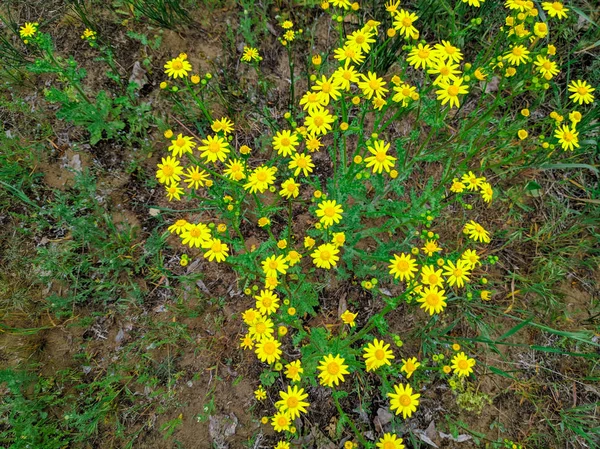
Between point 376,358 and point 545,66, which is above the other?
point 545,66

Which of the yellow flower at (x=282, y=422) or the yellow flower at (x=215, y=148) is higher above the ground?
the yellow flower at (x=215, y=148)

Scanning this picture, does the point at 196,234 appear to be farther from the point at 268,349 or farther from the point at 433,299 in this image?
the point at 433,299

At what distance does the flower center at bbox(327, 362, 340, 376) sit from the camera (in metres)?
2.52

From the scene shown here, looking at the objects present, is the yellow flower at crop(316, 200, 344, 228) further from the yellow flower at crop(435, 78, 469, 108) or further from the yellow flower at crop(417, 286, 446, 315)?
the yellow flower at crop(435, 78, 469, 108)

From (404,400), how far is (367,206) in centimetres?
162

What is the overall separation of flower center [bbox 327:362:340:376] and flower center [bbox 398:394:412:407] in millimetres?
487

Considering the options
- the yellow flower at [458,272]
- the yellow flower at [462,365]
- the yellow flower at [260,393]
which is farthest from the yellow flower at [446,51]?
the yellow flower at [260,393]

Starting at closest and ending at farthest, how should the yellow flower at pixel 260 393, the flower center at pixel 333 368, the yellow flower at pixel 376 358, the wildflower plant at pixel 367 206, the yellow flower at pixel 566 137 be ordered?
the flower center at pixel 333 368
the yellow flower at pixel 376 358
the wildflower plant at pixel 367 206
the yellow flower at pixel 566 137
the yellow flower at pixel 260 393

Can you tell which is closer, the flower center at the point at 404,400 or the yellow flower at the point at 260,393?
the flower center at the point at 404,400

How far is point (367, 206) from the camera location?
3.45 meters

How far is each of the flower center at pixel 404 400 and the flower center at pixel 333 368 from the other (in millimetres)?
487

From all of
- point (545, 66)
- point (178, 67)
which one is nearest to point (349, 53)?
point (178, 67)

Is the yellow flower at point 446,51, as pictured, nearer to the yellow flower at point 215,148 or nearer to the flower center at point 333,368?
the yellow flower at point 215,148

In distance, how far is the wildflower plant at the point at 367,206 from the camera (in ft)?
8.98
